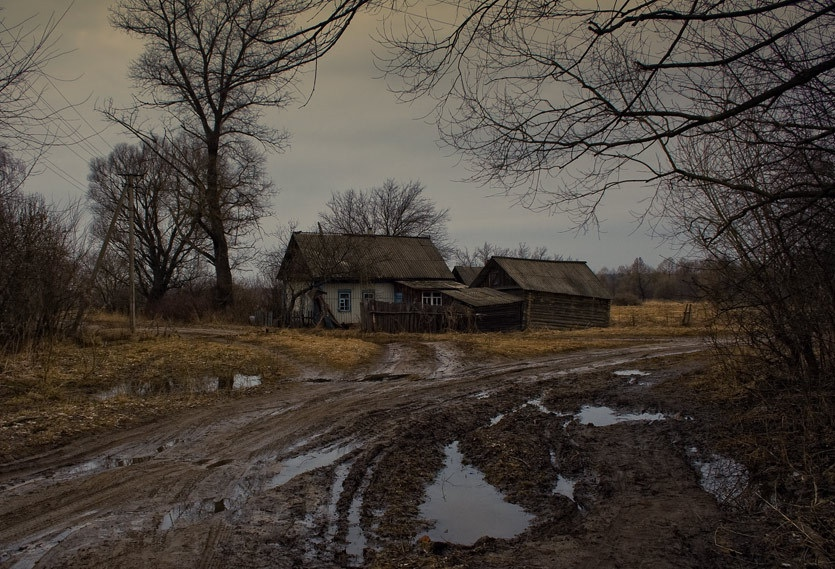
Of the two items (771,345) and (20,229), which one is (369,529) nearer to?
(771,345)

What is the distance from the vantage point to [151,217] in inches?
1501

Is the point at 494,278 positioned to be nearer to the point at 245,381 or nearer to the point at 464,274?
the point at 464,274

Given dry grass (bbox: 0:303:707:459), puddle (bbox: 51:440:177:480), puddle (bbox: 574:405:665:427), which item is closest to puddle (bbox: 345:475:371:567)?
puddle (bbox: 51:440:177:480)

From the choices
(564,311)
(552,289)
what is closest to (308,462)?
(552,289)

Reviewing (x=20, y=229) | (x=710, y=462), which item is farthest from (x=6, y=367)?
(x=710, y=462)

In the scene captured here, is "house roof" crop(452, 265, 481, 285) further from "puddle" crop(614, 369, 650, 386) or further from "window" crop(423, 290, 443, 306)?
"puddle" crop(614, 369, 650, 386)

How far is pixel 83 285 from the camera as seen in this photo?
15148 mm

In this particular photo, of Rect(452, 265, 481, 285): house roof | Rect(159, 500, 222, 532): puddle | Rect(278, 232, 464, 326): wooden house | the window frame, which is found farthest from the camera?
Rect(452, 265, 481, 285): house roof

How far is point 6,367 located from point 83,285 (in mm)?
4907

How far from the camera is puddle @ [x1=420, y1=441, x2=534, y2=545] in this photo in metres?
4.64

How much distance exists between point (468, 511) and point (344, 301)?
3172 centimetres

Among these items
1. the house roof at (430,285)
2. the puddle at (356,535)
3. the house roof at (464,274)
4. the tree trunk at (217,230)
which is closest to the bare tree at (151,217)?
the tree trunk at (217,230)

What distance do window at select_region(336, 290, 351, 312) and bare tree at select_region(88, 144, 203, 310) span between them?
972 cm

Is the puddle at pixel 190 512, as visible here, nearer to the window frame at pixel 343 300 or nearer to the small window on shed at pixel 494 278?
Result: the window frame at pixel 343 300
